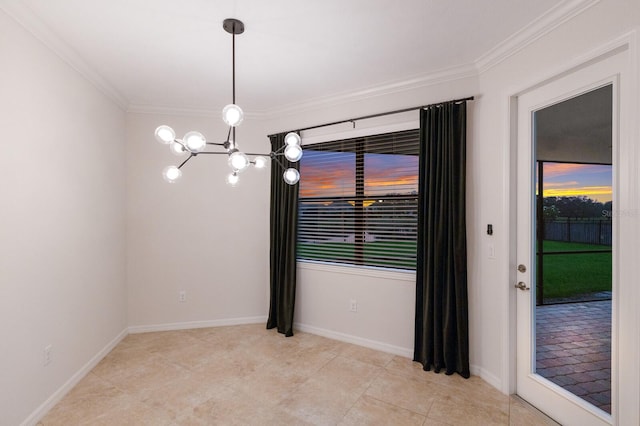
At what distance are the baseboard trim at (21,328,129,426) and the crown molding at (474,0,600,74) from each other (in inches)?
175

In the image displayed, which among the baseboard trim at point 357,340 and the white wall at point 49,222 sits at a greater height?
the white wall at point 49,222

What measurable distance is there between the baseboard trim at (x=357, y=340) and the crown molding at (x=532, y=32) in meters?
2.82

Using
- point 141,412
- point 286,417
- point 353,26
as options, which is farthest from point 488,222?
point 141,412

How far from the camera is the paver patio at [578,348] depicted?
195cm

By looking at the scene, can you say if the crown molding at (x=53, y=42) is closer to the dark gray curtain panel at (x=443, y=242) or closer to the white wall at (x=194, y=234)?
the white wall at (x=194, y=234)

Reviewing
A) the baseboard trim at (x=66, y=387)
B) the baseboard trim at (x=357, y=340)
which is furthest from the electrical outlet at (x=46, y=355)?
the baseboard trim at (x=357, y=340)

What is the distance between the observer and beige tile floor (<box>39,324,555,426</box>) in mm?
2311

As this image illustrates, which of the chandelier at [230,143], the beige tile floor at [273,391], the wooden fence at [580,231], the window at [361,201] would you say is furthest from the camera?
the window at [361,201]

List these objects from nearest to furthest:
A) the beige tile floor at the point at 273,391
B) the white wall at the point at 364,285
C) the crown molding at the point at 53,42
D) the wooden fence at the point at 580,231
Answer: the wooden fence at the point at 580,231
the crown molding at the point at 53,42
the beige tile floor at the point at 273,391
the white wall at the point at 364,285

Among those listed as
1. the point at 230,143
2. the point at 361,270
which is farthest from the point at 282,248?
the point at 230,143

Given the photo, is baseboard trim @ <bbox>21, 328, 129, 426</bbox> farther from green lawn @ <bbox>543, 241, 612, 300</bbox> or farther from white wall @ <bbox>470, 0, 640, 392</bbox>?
green lawn @ <bbox>543, 241, 612, 300</bbox>

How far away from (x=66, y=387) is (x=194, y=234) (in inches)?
76.4

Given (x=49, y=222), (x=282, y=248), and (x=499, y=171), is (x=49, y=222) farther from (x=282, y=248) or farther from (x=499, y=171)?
(x=499, y=171)

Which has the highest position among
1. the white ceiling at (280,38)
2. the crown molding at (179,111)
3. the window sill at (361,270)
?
the white ceiling at (280,38)
